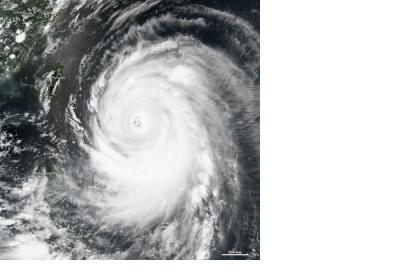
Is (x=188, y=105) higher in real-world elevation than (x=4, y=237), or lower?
higher

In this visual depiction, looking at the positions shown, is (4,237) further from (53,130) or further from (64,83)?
(64,83)
